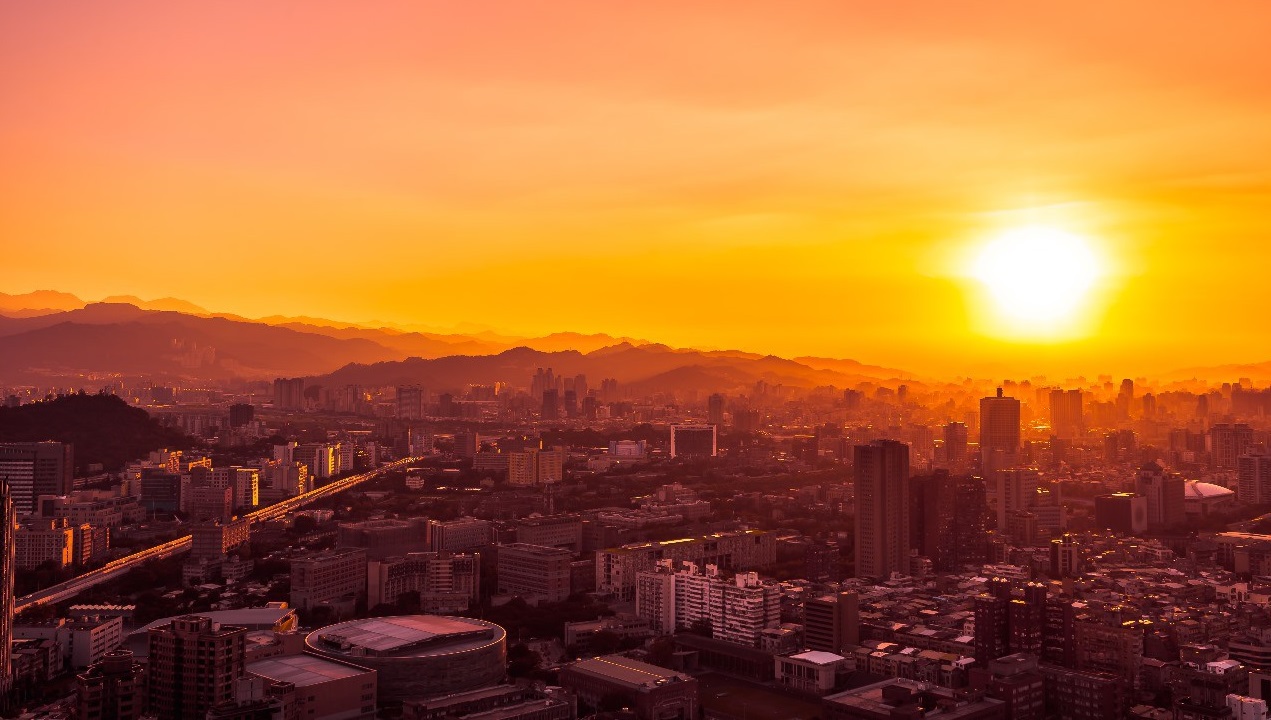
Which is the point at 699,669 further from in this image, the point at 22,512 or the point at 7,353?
the point at 7,353

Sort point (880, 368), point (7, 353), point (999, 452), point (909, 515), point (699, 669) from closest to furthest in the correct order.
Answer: point (699, 669)
point (909, 515)
point (999, 452)
point (7, 353)
point (880, 368)

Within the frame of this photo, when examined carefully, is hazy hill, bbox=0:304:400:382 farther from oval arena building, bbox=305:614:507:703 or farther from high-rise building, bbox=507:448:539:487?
oval arena building, bbox=305:614:507:703

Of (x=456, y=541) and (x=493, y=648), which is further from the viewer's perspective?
(x=456, y=541)

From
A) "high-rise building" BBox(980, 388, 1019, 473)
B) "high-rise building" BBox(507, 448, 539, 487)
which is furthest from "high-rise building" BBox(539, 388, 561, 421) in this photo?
"high-rise building" BBox(980, 388, 1019, 473)

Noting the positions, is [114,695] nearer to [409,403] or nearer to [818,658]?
[818,658]

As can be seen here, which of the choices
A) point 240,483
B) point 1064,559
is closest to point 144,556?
point 240,483

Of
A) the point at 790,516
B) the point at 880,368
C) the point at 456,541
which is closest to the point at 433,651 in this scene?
the point at 456,541
